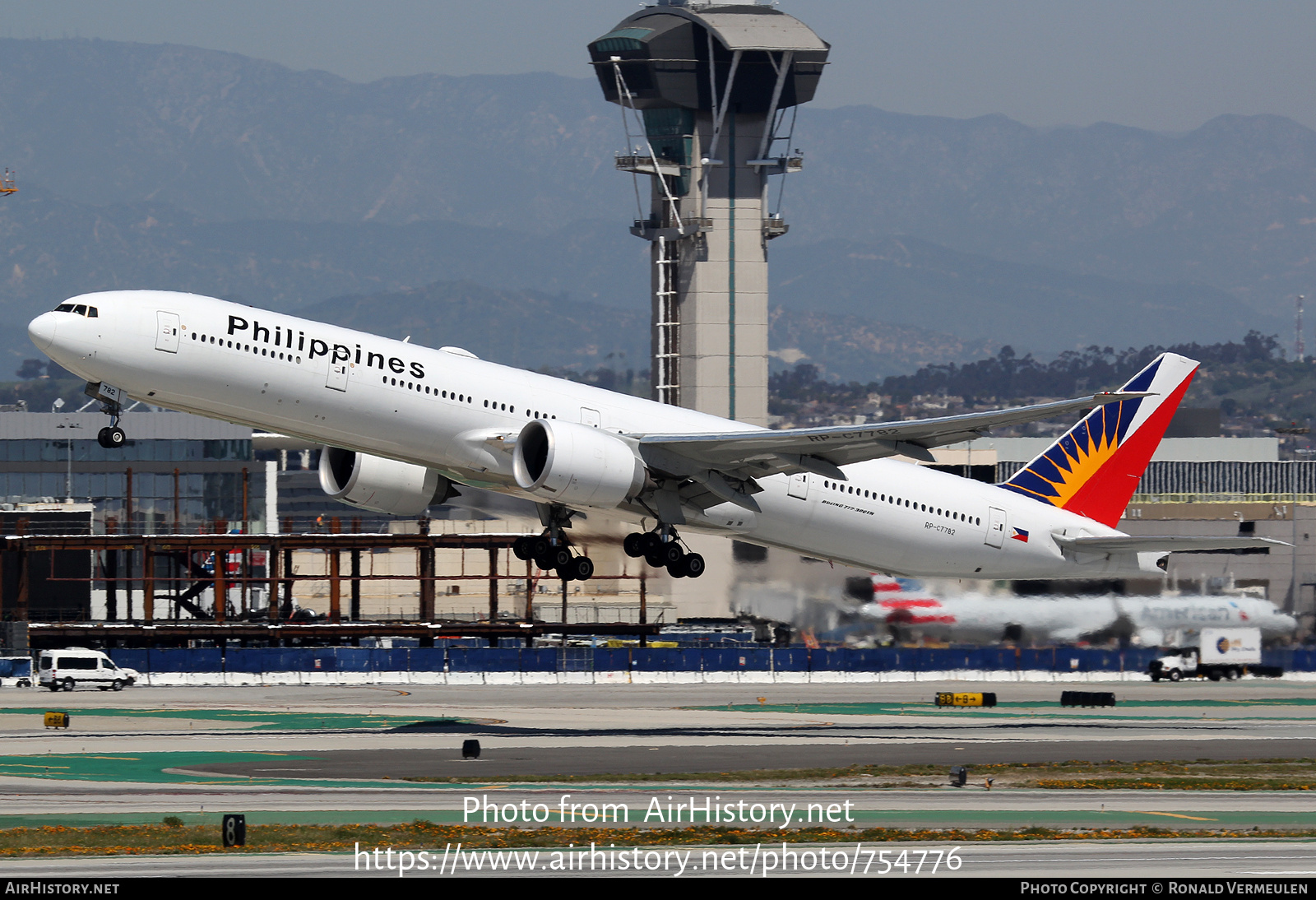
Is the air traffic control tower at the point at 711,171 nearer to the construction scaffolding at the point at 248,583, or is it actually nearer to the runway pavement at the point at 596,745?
the construction scaffolding at the point at 248,583

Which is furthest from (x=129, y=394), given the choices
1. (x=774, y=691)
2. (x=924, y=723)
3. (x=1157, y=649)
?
(x=1157, y=649)

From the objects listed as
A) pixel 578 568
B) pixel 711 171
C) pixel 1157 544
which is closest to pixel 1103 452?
pixel 1157 544

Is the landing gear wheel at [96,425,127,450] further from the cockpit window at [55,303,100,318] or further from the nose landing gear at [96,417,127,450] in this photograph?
the cockpit window at [55,303,100,318]

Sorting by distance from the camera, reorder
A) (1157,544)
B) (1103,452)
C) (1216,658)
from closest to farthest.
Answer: (1157,544)
(1103,452)
(1216,658)

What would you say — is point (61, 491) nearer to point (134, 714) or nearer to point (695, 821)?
point (134, 714)

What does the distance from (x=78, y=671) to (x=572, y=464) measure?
33716 millimetres

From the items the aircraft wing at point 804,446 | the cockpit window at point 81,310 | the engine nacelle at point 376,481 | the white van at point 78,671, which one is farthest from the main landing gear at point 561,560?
the white van at point 78,671

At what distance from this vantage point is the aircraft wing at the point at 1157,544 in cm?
4634

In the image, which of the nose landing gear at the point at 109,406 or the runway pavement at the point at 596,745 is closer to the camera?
the runway pavement at the point at 596,745

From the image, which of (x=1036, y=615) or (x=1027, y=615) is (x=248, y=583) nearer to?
(x=1027, y=615)

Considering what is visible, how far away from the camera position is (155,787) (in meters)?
34.4

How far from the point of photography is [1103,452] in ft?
172

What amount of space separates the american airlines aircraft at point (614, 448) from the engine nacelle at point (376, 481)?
51 millimetres

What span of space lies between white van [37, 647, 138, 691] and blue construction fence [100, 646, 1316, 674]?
441 cm
